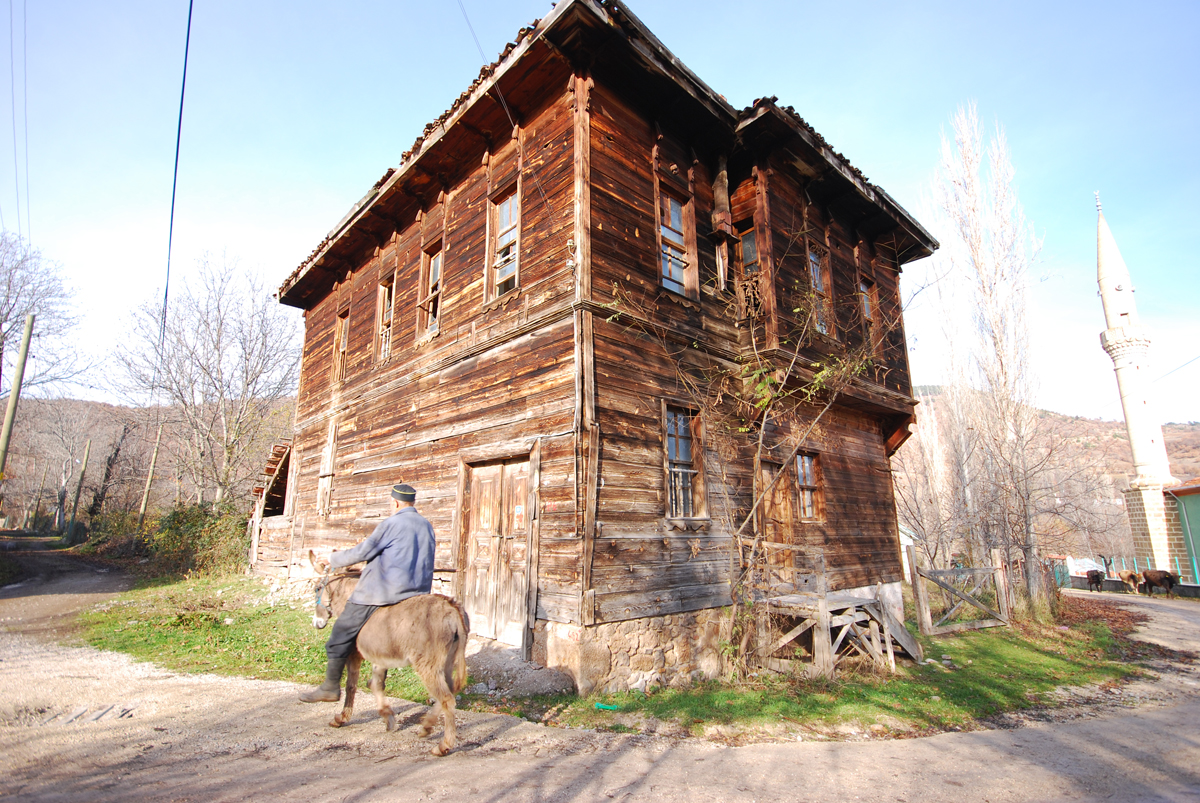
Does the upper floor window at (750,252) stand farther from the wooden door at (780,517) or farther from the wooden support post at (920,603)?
the wooden support post at (920,603)

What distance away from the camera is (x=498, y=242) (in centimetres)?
1016

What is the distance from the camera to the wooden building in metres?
7.83

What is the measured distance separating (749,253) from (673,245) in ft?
7.37

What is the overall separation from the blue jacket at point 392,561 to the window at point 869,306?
1198cm

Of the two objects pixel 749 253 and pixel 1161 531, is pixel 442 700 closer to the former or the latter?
pixel 749 253

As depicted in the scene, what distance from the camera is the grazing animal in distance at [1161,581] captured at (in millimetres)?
23016

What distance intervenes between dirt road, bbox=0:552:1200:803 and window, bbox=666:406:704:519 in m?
3.58

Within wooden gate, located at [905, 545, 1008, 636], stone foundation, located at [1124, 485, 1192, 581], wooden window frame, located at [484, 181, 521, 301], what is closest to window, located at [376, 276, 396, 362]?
wooden window frame, located at [484, 181, 521, 301]

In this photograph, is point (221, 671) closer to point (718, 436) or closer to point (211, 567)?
point (718, 436)

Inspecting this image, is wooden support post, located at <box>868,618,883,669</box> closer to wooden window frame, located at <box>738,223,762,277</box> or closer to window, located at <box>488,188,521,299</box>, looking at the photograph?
wooden window frame, located at <box>738,223,762,277</box>

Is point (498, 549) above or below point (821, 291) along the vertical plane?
below

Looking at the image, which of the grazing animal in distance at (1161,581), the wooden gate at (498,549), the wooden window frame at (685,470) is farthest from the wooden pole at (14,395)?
the grazing animal in distance at (1161,581)

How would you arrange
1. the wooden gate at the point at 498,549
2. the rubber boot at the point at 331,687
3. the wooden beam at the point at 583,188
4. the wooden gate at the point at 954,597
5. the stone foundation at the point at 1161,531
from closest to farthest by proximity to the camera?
the rubber boot at the point at 331,687 < the wooden beam at the point at 583,188 < the wooden gate at the point at 498,549 < the wooden gate at the point at 954,597 < the stone foundation at the point at 1161,531

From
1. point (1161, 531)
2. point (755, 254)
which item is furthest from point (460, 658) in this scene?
point (1161, 531)
